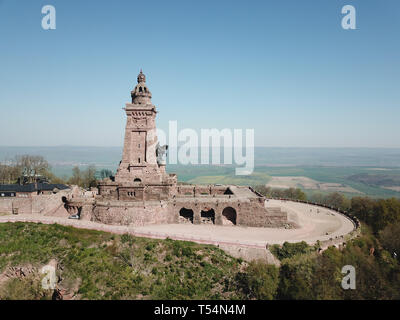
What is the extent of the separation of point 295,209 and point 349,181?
499 ft

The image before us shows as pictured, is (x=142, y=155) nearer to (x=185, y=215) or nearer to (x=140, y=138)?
(x=140, y=138)

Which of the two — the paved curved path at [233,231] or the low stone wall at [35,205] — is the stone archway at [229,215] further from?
the low stone wall at [35,205]

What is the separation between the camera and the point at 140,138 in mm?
41750

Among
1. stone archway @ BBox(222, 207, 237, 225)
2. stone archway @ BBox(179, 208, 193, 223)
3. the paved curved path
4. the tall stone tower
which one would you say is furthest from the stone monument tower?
stone archway @ BBox(222, 207, 237, 225)

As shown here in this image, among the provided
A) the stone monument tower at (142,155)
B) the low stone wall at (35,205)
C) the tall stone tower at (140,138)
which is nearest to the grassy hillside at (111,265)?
the low stone wall at (35,205)

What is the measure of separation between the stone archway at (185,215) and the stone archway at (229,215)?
537cm

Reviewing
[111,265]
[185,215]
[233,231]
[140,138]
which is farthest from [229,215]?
[111,265]

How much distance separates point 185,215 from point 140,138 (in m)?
15.1

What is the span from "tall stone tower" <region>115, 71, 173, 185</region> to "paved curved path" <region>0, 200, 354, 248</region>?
31.6 feet

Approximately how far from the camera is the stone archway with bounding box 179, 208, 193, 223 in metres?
38.5

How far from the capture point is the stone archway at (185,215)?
38.5 metres

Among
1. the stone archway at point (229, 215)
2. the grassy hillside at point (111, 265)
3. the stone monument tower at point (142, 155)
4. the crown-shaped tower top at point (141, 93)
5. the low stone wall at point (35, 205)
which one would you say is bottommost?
the grassy hillside at point (111, 265)

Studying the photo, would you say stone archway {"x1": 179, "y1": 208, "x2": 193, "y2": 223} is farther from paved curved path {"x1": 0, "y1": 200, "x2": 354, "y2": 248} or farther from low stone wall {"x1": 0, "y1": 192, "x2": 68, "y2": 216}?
low stone wall {"x1": 0, "y1": 192, "x2": 68, "y2": 216}
